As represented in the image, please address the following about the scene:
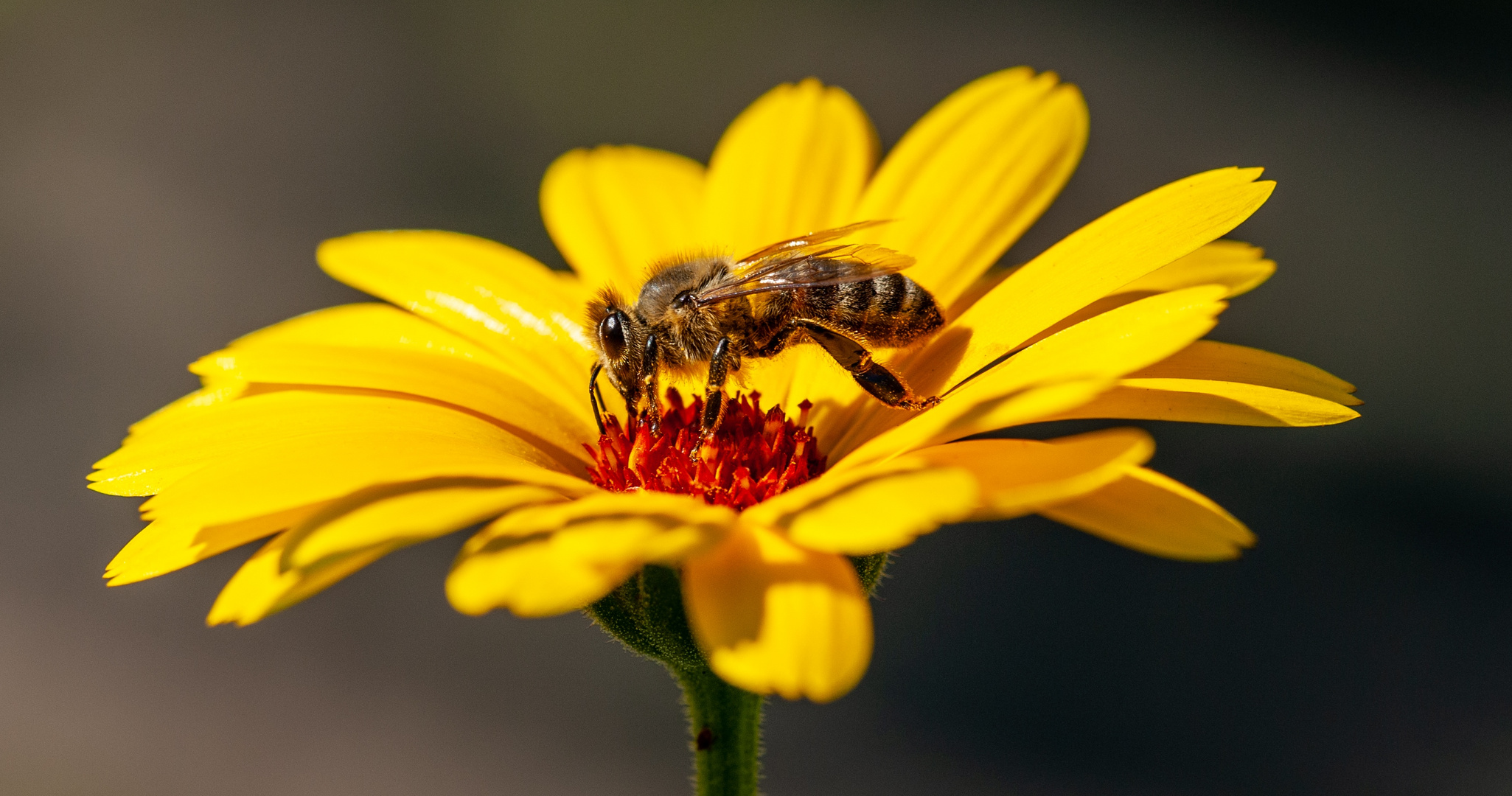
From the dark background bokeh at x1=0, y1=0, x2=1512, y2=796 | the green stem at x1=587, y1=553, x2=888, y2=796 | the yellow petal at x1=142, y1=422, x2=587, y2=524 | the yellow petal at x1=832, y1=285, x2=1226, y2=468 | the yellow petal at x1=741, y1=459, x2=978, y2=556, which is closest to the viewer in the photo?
the yellow petal at x1=741, y1=459, x2=978, y2=556

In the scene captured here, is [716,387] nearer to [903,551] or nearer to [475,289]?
[475,289]

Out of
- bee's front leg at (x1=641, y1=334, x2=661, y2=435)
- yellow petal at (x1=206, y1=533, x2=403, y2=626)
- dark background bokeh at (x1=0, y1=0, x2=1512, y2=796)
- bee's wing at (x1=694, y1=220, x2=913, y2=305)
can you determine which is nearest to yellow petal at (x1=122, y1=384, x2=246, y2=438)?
yellow petal at (x1=206, y1=533, x2=403, y2=626)

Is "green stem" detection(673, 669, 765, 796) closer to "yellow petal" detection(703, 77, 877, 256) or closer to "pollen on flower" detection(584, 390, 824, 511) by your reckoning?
"pollen on flower" detection(584, 390, 824, 511)

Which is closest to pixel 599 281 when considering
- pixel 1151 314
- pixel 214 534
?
pixel 214 534

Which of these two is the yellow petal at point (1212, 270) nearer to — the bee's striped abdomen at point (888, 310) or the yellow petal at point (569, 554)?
the bee's striped abdomen at point (888, 310)

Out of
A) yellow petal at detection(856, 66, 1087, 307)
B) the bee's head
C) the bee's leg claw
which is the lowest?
the bee's leg claw

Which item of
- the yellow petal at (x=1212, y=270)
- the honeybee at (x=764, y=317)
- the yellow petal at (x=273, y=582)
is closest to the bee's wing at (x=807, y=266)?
the honeybee at (x=764, y=317)

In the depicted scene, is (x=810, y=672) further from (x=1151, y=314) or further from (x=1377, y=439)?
(x=1377, y=439)

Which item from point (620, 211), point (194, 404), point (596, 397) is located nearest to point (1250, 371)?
point (596, 397)
